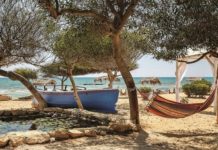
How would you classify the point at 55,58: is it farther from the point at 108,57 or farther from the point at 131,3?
the point at 131,3

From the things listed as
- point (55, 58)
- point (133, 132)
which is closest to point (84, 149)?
point (133, 132)

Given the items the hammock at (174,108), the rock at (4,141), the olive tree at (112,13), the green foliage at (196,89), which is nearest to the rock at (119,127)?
the olive tree at (112,13)

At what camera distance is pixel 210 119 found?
1245 cm

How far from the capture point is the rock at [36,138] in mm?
6829

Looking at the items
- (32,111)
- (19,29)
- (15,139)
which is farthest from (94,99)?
(15,139)

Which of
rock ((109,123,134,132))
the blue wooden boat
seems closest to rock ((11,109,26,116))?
the blue wooden boat

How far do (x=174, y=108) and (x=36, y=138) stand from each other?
4.77 metres

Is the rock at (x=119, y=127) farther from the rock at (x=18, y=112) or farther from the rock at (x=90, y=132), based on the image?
the rock at (x=18, y=112)

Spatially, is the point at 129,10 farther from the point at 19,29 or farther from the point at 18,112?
the point at 18,112

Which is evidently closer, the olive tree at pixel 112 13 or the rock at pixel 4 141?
the rock at pixel 4 141

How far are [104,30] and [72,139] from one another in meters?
3.15

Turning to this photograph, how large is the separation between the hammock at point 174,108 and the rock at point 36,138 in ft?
13.8

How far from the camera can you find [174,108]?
10.3 meters

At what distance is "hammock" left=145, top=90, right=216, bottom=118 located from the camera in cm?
978
